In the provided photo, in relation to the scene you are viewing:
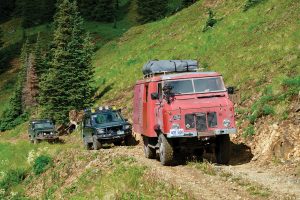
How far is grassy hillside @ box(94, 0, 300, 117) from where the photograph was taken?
2247 centimetres

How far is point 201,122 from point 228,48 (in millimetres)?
15644

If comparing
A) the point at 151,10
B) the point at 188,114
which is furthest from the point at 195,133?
the point at 151,10

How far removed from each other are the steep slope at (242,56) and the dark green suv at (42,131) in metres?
5.12

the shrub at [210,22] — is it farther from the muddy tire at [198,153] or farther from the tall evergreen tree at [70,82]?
the muddy tire at [198,153]

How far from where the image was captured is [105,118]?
25.4 meters

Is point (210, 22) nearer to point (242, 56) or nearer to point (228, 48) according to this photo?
point (228, 48)

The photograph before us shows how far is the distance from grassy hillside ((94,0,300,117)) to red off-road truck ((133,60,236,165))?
3009 mm

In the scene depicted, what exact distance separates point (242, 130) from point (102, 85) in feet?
86.6

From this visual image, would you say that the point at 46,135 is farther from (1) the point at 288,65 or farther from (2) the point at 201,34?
(1) the point at 288,65

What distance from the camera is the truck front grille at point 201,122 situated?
15.4m

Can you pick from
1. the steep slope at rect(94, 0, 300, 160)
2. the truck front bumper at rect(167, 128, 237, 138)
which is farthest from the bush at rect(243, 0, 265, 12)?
the truck front bumper at rect(167, 128, 237, 138)

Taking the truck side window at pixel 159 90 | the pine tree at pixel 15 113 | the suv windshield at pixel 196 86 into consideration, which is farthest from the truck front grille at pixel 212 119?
the pine tree at pixel 15 113

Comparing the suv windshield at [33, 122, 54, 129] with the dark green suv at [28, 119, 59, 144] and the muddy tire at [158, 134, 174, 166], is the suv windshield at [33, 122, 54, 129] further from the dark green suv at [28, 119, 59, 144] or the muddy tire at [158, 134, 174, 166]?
the muddy tire at [158, 134, 174, 166]

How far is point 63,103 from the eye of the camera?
138 ft
